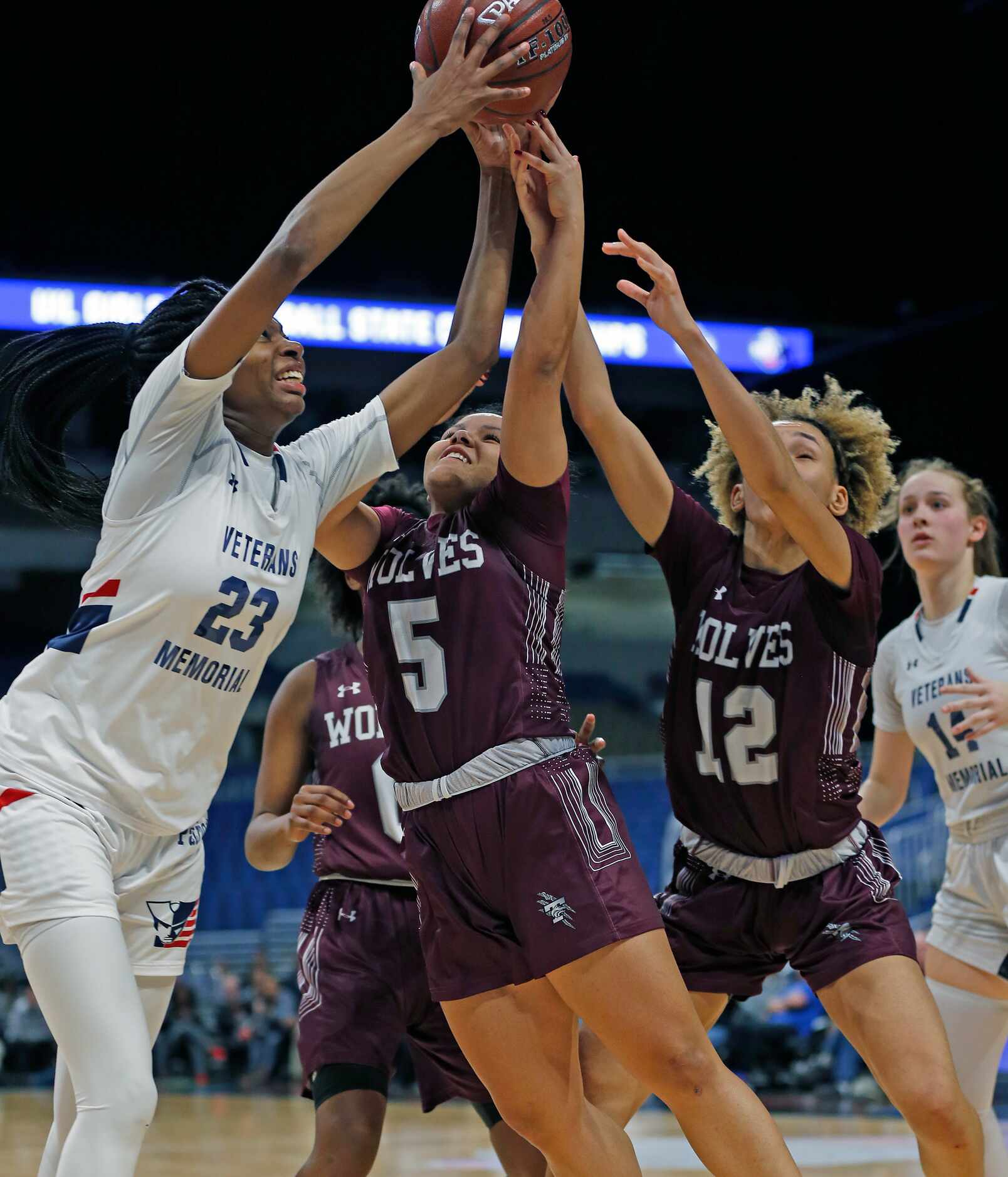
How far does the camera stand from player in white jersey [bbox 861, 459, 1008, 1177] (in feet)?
14.4

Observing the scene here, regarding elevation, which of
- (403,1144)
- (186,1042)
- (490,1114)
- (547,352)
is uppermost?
(547,352)

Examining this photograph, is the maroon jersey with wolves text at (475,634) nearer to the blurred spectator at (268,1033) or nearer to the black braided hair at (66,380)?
the black braided hair at (66,380)

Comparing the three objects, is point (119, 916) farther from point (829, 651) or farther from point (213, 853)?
point (213, 853)

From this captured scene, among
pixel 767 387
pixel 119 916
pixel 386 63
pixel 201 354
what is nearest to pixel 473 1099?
pixel 119 916

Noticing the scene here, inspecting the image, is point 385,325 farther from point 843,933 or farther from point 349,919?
point 843,933

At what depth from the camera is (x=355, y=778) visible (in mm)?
4320

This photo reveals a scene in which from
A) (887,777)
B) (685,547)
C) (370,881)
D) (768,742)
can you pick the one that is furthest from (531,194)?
(887,777)

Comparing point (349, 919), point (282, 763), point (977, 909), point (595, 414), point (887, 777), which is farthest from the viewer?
point (887, 777)

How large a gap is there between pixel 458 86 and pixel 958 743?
265 centimetres

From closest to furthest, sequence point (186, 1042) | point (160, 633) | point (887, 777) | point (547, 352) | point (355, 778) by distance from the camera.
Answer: point (160, 633), point (547, 352), point (355, 778), point (887, 777), point (186, 1042)

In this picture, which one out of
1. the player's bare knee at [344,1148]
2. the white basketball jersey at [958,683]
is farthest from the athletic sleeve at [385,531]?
the white basketball jersey at [958,683]

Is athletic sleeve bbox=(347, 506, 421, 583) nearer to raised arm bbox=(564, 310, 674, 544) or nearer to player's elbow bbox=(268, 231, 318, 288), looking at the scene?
raised arm bbox=(564, 310, 674, 544)

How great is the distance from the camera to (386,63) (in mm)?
10844

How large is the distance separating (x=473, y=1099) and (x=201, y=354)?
2.22m
